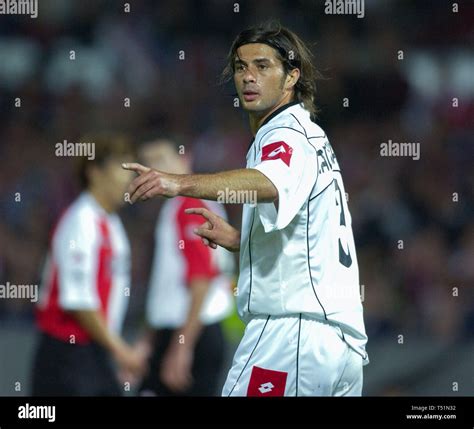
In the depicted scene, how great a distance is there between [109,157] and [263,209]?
3.07 meters

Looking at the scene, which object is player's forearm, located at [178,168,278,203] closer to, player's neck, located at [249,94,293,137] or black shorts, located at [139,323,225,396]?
player's neck, located at [249,94,293,137]

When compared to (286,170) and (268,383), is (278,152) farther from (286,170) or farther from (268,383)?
(268,383)

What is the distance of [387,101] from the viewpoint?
36.4ft

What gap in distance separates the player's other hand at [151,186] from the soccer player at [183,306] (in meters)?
3.19

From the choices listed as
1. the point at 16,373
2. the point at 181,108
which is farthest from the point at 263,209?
the point at 181,108

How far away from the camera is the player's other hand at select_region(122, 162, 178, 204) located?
382cm

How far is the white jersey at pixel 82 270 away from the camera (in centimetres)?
668
